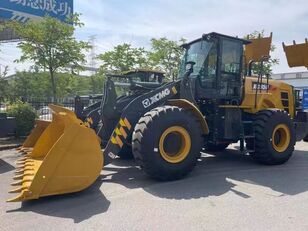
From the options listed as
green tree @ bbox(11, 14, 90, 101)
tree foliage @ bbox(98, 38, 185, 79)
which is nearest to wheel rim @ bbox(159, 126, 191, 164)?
green tree @ bbox(11, 14, 90, 101)

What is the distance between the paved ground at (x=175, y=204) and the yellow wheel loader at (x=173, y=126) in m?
0.30

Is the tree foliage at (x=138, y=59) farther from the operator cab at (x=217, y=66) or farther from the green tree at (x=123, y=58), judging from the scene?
the operator cab at (x=217, y=66)

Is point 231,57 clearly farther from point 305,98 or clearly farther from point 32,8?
point 32,8

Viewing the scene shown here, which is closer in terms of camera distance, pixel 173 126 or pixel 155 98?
pixel 173 126

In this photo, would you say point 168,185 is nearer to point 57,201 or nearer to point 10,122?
point 57,201

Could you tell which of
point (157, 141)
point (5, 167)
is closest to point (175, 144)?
point (157, 141)

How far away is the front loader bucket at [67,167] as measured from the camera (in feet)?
16.7

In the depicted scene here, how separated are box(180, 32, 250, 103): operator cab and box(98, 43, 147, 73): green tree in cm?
1257

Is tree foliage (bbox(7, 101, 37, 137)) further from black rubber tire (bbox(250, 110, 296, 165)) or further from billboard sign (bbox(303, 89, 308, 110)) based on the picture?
billboard sign (bbox(303, 89, 308, 110))

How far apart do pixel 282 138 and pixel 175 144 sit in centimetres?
311

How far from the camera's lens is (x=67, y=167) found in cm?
534

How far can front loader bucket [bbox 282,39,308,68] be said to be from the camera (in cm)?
1032

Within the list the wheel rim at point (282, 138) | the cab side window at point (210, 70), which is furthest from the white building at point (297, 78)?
the cab side window at point (210, 70)

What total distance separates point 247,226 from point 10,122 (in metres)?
8.77
